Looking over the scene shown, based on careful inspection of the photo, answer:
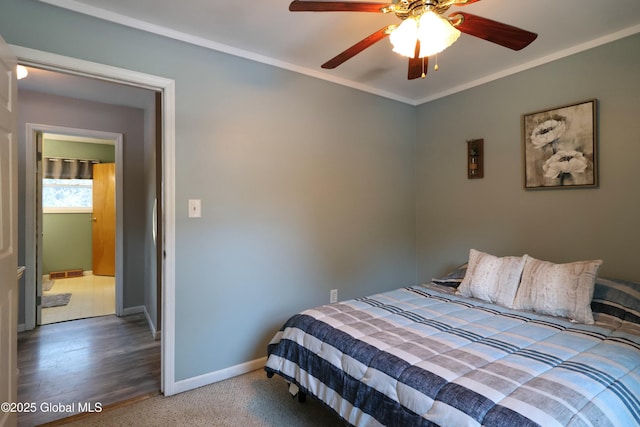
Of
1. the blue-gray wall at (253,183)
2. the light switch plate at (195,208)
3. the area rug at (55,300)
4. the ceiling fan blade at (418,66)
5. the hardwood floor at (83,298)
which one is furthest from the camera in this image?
the area rug at (55,300)

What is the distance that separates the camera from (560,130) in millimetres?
2510

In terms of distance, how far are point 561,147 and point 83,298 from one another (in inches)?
224

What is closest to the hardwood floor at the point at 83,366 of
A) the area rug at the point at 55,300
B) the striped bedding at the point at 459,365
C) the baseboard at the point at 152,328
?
the baseboard at the point at 152,328

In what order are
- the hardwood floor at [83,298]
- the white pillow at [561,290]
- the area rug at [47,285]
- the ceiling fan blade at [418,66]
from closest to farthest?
the ceiling fan blade at [418,66], the white pillow at [561,290], the hardwood floor at [83,298], the area rug at [47,285]

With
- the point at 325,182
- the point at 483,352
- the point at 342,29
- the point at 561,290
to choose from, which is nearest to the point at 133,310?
the point at 325,182

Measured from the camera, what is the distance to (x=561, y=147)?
2.51 metres

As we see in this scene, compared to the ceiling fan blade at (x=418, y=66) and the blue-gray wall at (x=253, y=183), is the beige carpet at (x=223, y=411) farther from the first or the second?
the ceiling fan blade at (x=418, y=66)

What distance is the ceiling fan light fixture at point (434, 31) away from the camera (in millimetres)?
1409

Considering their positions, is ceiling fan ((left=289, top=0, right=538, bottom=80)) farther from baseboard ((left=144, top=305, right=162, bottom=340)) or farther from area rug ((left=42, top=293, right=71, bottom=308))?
area rug ((left=42, top=293, right=71, bottom=308))

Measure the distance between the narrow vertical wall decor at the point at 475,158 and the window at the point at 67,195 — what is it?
6.31 metres

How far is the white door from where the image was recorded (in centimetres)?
148

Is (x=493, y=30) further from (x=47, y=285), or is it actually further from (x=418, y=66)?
(x=47, y=285)

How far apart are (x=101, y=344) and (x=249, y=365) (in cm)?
157

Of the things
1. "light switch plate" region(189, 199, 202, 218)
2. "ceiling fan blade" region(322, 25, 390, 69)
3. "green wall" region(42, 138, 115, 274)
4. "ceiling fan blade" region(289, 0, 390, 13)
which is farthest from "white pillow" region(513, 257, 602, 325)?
"green wall" region(42, 138, 115, 274)
